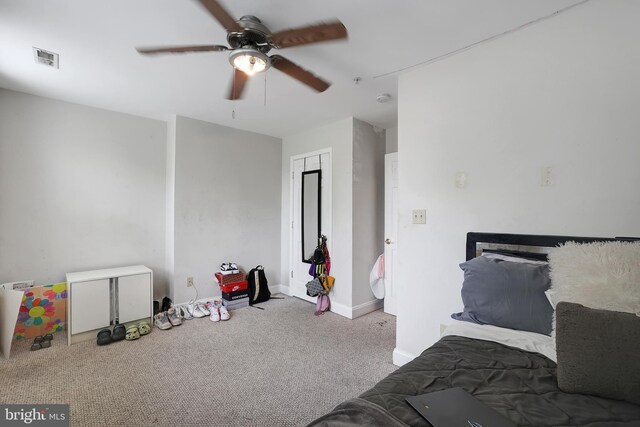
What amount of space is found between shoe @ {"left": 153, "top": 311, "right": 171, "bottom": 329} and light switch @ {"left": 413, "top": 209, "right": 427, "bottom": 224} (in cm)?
274

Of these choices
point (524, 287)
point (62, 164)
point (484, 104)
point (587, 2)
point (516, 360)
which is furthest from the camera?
point (62, 164)

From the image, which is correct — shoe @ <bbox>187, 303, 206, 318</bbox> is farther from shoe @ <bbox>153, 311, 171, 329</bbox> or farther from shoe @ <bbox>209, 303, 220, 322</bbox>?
shoe @ <bbox>153, 311, 171, 329</bbox>

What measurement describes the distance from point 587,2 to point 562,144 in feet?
2.53

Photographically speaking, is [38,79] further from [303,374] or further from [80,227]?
[303,374]

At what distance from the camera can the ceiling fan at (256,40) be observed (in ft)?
4.60

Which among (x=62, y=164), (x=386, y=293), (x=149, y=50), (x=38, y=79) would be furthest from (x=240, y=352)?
(x=38, y=79)

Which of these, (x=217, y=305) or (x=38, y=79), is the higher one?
(x=38, y=79)

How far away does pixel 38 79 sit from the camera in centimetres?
253

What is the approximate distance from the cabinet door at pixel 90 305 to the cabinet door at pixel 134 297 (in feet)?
0.36

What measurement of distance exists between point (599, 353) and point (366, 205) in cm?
272

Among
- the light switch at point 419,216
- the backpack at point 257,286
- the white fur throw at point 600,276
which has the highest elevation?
the light switch at point 419,216

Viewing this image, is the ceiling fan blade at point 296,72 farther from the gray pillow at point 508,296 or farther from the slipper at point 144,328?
the slipper at point 144,328

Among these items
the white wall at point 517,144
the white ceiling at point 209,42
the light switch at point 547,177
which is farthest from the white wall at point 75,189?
the light switch at point 547,177

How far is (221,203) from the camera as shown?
3844 millimetres
